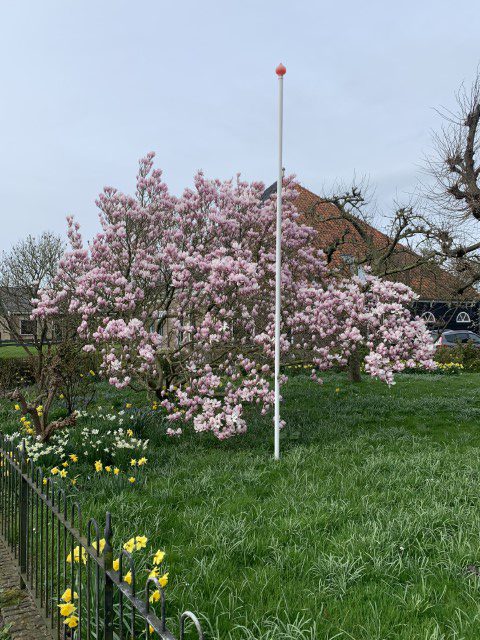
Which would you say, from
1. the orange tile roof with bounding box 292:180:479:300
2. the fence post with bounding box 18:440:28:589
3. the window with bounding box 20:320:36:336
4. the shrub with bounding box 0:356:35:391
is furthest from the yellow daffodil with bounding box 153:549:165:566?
the orange tile roof with bounding box 292:180:479:300

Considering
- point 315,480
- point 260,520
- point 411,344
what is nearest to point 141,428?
point 315,480

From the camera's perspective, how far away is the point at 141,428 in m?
8.60

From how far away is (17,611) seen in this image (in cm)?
384

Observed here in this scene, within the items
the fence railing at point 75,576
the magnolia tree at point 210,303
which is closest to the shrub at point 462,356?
the magnolia tree at point 210,303

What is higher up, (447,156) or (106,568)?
(447,156)

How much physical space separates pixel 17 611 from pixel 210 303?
5699mm

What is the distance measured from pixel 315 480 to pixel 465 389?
32.8 feet

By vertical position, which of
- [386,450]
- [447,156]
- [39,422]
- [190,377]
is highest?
[447,156]

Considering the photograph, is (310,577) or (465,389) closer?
(310,577)

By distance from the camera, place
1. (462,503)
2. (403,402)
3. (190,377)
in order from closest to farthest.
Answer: (462,503) → (190,377) → (403,402)

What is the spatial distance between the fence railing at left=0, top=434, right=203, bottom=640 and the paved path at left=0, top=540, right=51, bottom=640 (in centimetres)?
12

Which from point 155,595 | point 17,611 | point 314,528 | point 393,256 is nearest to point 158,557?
point 155,595

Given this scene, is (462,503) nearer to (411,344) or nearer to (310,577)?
(310,577)

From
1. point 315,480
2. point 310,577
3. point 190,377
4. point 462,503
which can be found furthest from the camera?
point 190,377
